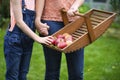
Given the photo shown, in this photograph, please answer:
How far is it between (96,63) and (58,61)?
258 centimetres

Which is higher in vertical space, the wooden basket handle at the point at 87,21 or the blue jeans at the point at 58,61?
the wooden basket handle at the point at 87,21

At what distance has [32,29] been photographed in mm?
3143

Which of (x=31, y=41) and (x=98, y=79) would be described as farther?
(x=98, y=79)

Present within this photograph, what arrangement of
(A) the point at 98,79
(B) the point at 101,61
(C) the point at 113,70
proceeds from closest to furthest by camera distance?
(A) the point at 98,79, (C) the point at 113,70, (B) the point at 101,61

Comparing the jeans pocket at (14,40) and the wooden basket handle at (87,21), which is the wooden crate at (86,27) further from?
the jeans pocket at (14,40)

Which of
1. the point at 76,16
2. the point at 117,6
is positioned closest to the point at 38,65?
the point at 117,6

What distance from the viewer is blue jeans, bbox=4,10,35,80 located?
300 centimetres

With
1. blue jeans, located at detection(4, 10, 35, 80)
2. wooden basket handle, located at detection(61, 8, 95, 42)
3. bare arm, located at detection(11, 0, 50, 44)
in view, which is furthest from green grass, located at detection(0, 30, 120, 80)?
bare arm, located at detection(11, 0, 50, 44)

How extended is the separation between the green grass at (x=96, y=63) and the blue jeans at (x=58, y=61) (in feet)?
4.94

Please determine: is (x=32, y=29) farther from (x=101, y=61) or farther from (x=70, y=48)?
(x=101, y=61)

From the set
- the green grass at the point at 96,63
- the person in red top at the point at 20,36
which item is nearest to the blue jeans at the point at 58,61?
the person in red top at the point at 20,36

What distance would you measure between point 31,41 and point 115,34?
5109 millimetres

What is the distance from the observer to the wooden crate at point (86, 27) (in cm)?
303

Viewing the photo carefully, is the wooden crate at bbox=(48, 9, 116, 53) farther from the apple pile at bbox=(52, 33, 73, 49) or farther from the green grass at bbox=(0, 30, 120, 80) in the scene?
the green grass at bbox=(0, 30, 120, 80)
